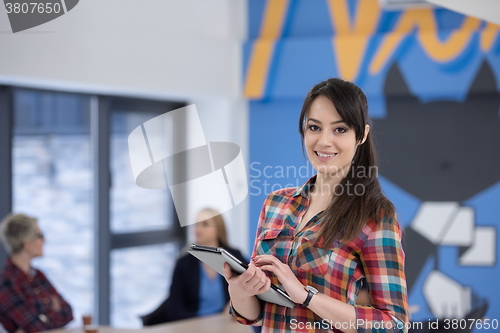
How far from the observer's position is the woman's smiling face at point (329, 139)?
137 centimetres

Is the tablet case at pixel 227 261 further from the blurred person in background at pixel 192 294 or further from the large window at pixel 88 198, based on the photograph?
the large window at pixel 88 198

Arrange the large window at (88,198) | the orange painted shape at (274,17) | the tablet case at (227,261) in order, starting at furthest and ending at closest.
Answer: the orange painted shape at (274,17)
the large window at (88,198)
the tablet case at (227,261)

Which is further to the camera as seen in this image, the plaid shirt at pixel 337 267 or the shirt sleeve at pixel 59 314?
the shirt sleeve at pixel 59 314

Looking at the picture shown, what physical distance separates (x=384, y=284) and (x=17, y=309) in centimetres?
235

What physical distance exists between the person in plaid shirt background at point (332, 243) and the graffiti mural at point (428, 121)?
236cm

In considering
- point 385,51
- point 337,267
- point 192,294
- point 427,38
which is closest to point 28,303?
point 192,294

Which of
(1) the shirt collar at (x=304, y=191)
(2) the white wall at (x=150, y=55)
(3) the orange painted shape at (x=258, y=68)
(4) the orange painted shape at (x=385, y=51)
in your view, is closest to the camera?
(1) the shirt collar at (x=304, y=191)

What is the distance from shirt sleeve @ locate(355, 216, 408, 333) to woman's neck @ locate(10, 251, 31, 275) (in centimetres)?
239

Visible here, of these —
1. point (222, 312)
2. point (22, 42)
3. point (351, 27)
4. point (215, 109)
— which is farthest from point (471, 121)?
point (22, 42)

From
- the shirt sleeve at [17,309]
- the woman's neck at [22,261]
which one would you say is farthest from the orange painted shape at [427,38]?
the shirt sleeve at [17,309]

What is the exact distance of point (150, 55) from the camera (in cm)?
343

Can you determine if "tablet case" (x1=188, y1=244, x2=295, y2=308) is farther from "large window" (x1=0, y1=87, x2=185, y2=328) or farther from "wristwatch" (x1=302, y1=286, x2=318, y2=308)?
"large window" (x1=0, y1=87, x2=185, y2=328)

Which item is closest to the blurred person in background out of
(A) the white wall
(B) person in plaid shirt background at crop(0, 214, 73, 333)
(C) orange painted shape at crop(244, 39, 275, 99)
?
(B) person in plaid shirt background at crop(0, 214, 73, 333)

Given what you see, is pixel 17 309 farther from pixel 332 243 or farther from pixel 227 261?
pixel 332 243
